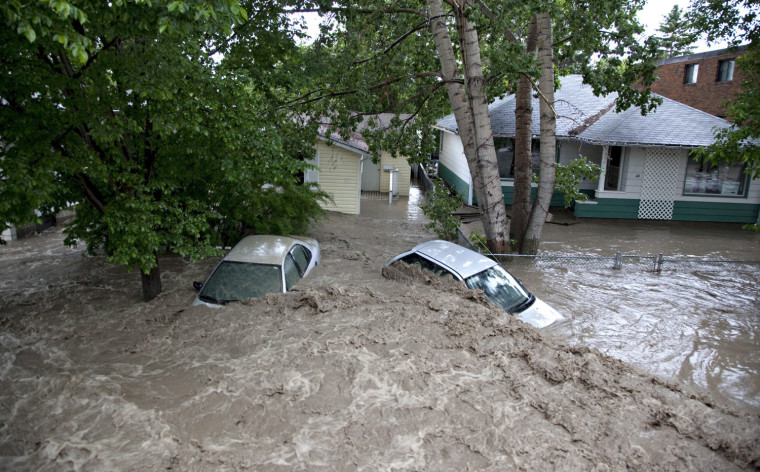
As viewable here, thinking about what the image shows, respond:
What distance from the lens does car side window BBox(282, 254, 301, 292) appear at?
28.2 feet

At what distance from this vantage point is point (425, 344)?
6.95m

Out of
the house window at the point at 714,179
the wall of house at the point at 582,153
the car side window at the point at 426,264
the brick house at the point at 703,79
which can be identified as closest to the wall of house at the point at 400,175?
the wall of house at the point at 582,153

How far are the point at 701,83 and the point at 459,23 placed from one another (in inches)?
682

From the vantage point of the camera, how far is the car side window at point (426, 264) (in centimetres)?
852

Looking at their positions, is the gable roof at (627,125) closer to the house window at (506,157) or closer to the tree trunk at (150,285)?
the house window at (506,157)

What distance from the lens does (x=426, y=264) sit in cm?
879

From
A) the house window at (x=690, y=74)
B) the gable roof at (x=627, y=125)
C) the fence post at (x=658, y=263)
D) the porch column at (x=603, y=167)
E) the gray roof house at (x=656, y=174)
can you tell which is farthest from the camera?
the house window at (x=690, y=74)

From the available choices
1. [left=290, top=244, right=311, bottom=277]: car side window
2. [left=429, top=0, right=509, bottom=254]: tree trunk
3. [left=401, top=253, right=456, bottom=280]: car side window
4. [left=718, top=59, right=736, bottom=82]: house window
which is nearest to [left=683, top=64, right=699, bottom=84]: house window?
[left=718, top=59, right=736, bottom=82]: house window

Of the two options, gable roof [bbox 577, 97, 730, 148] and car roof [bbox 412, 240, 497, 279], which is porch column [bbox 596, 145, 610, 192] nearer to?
gable roof [bbox 577, 97, 730, 148]

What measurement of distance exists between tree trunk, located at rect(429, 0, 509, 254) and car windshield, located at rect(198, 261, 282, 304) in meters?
6.05

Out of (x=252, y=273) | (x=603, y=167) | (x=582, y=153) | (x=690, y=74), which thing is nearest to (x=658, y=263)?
(x=603, y=167)

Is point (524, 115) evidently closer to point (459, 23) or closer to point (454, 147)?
point (459, 23)

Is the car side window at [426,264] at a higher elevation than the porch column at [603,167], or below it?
below

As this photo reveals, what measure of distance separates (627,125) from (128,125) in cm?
1628
